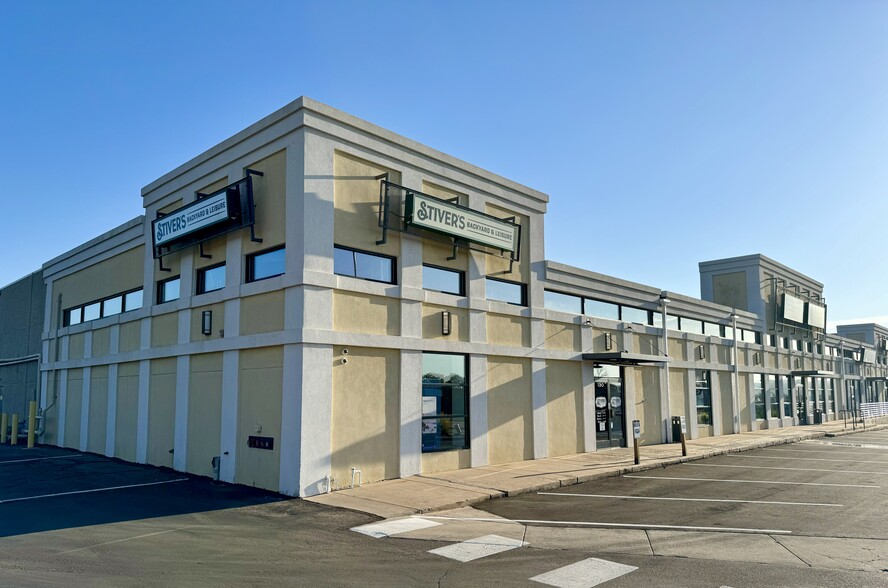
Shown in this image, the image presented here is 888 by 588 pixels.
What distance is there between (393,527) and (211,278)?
964 cm

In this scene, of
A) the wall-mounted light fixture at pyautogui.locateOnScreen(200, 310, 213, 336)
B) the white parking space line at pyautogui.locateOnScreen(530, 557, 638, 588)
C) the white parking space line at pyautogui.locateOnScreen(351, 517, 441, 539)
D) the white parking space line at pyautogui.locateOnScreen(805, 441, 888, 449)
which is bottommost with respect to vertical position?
the white parking space line at pyautogui.locateOnScreen(805, 441, 888, 449)

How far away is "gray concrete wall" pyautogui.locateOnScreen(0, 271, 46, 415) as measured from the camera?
2786 cm

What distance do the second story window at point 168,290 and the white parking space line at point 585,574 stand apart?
14424 mm

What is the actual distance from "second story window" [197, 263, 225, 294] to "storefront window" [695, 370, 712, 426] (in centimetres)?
2142

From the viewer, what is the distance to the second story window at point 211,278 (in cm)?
1677

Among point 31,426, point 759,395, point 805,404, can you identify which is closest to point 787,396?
point 805,404

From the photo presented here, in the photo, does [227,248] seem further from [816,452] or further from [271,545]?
[816,452]

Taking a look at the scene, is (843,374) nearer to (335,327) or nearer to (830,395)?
(830,395)

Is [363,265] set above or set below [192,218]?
below

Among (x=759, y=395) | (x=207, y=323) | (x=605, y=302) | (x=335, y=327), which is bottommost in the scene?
(x=759, y=395)

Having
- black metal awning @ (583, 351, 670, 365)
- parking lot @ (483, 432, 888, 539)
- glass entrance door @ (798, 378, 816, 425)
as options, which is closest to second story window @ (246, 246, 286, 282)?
parking lot @ (483, 432, 888, 539)

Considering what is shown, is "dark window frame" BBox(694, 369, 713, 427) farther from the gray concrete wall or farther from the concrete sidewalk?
the gray concrete wall

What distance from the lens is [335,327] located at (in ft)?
47.0

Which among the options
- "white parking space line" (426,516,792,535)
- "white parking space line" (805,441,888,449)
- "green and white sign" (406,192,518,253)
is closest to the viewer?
"white parking space line" (426,516,792,535)
